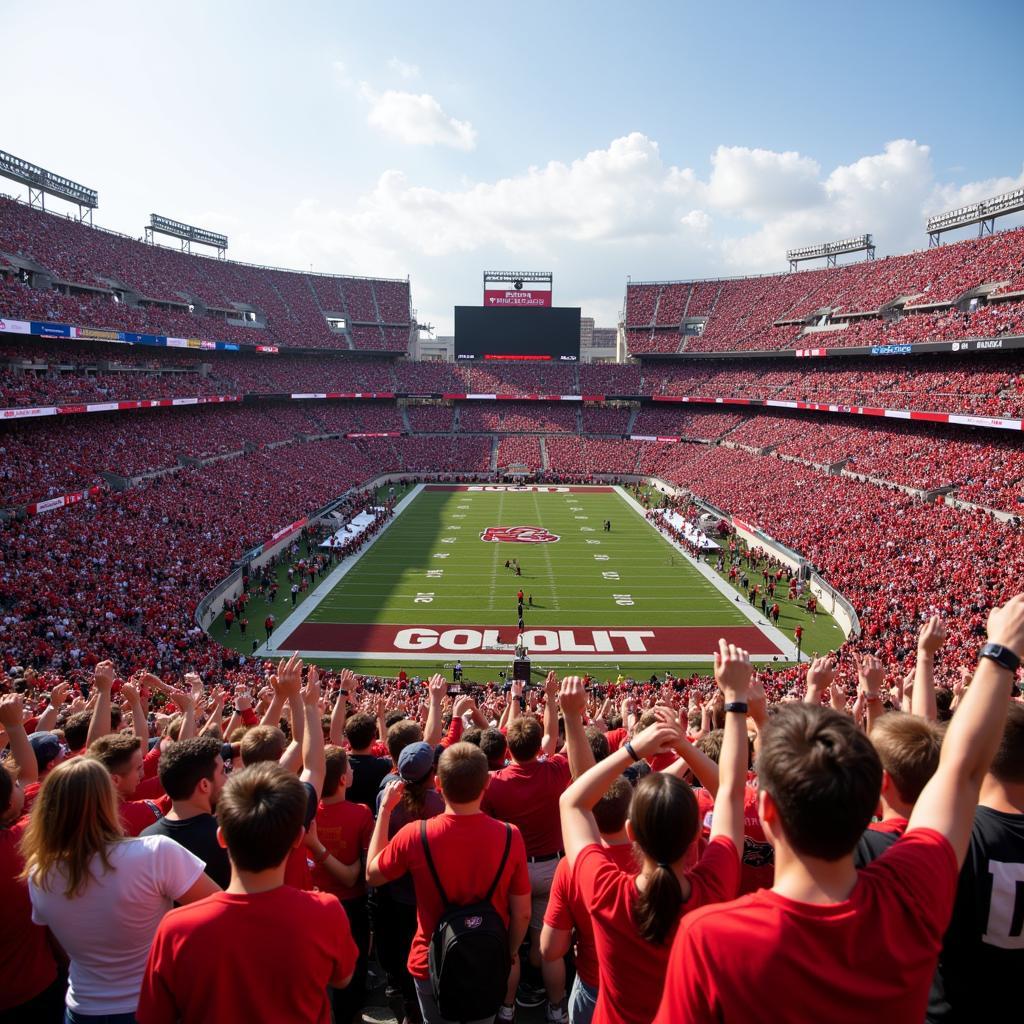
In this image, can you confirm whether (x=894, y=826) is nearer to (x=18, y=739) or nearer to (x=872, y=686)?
(x=872, y=686)

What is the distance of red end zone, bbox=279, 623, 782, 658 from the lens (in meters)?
23.1

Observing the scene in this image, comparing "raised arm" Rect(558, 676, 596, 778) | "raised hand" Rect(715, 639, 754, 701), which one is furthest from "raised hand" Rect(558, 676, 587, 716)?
"raised hand" Rect(715, 639, 754, 701)

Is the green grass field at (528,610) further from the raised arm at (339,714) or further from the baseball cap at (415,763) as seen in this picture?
the baseball cap at (415,763)

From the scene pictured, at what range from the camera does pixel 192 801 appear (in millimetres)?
3314

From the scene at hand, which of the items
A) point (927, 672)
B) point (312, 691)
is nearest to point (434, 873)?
point (312, 691)

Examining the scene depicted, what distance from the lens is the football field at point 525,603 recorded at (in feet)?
75.5

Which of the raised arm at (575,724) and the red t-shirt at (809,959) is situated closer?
the red t-shirt at (809,959)

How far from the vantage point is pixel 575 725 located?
3123 mm

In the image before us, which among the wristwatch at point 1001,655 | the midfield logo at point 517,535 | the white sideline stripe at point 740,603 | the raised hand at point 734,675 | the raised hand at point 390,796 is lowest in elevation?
the white sideline stripe at point 740,603

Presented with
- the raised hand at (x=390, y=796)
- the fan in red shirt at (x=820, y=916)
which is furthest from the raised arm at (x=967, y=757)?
the raised hand at (x=390, y=796)

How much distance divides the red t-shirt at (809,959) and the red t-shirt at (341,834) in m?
2.75

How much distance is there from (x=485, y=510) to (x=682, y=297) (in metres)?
39.5

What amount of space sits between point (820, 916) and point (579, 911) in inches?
57.4

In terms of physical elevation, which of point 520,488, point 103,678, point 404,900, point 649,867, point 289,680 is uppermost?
point 649,867
